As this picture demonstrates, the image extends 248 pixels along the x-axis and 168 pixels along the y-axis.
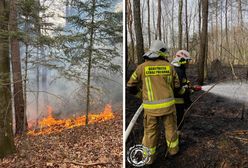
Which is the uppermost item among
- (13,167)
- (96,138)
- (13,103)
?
(13,103)

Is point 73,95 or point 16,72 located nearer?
point 73,95

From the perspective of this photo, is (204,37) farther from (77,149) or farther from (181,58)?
(77,149)

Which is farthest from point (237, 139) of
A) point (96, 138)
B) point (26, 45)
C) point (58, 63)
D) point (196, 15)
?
point (26, 45)

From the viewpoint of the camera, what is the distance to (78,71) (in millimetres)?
4090

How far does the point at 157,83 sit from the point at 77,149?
7.52 feet

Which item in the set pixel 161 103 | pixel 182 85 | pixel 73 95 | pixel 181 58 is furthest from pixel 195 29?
pixel 73 95

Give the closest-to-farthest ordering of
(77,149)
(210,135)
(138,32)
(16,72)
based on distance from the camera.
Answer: (210,135)
(138,32)
(77,149)
(16,72)

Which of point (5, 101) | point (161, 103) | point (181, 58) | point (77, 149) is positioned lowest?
point (77, 149)

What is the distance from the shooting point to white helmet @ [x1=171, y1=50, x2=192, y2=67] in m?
2.29

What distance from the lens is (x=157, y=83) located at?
2361mm

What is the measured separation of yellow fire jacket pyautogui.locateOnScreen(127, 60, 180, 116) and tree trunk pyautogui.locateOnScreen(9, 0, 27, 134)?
2.61 meters

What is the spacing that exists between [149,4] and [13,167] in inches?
135

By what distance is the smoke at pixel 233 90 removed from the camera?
2152mm

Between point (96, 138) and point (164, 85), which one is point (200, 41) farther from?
point (96, 138)
